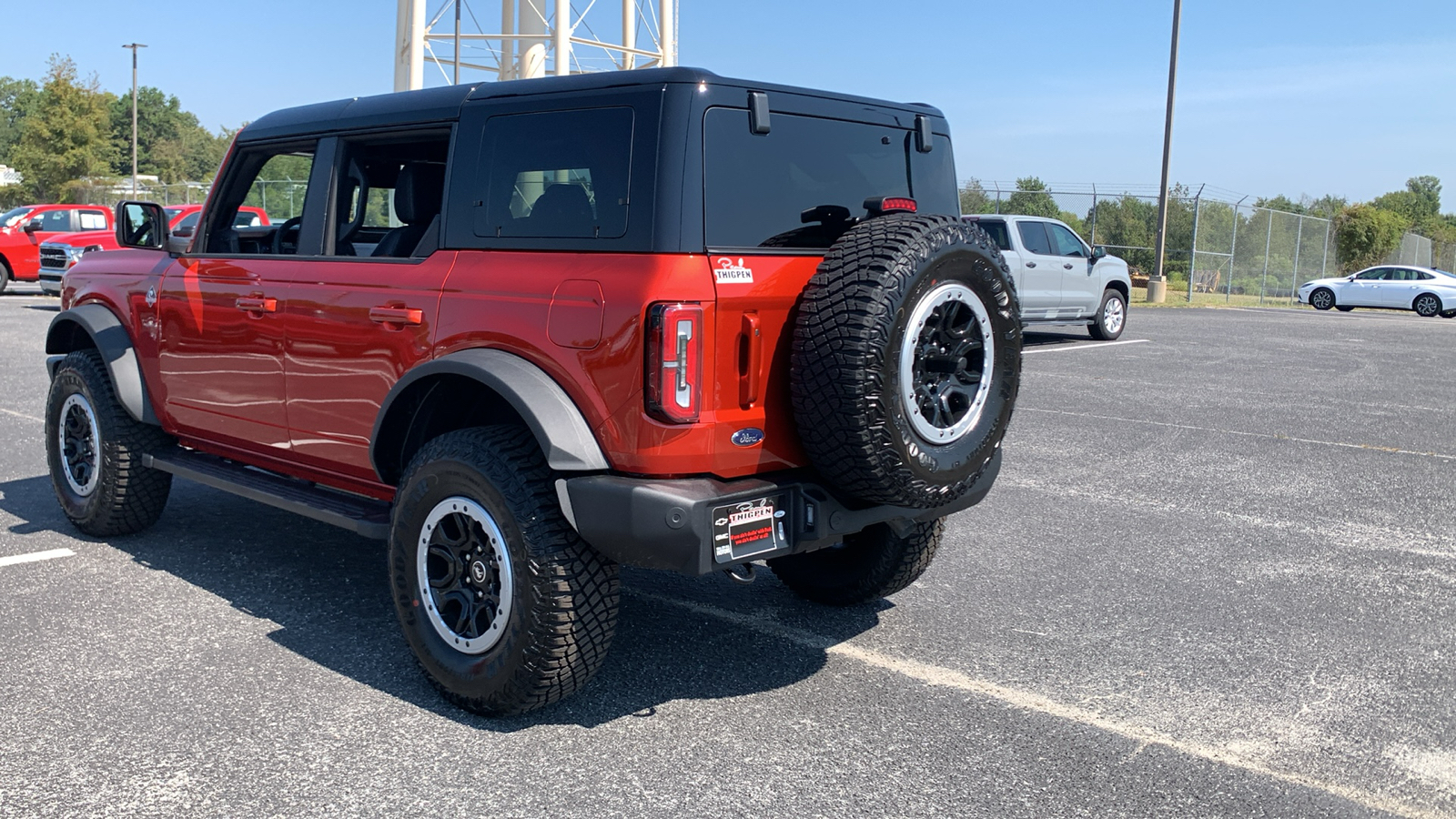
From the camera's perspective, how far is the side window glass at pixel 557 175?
3.82 meters

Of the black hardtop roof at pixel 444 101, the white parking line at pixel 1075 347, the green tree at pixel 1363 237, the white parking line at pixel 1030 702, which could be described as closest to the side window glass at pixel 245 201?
the black hardtop roof at pixel 444 101

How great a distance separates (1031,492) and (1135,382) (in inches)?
256

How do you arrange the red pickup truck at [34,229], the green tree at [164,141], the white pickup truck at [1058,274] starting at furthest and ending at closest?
the green tree at [164,141]
the red pickup truck at [34,229]
the white pickup truck at [1058,274]

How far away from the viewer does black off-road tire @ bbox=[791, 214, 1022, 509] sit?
3.62 meters

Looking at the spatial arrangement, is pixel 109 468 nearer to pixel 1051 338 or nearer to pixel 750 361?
pixel 750 361

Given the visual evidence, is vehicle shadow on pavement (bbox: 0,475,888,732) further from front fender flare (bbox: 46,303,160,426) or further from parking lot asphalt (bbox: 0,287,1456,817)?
front fender flare (bbox: 46,303,160,426)

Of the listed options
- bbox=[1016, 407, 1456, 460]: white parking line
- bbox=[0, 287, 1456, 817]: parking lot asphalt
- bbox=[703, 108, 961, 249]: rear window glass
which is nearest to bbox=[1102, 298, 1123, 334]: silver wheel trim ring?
bbox=[1016, 407, 1456, 460]: white parking line

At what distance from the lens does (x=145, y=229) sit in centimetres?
577

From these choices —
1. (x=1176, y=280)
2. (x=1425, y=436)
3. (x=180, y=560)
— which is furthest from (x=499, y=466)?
(x=1176, y=280)

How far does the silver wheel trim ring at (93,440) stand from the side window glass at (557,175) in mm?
2883

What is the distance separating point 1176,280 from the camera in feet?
149

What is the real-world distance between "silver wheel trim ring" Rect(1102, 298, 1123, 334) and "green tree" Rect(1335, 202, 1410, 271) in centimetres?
3109

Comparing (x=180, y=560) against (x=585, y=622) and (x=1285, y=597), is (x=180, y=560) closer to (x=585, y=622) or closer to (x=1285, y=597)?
(x=585, y=622)

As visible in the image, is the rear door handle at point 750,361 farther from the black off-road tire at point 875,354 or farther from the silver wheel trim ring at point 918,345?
the silver wheel trim ring at point 918,345
